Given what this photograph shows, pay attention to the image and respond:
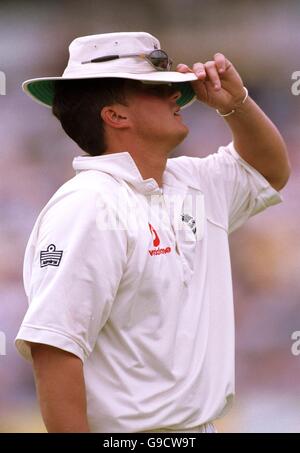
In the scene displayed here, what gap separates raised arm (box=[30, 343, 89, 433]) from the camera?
5.91 feet

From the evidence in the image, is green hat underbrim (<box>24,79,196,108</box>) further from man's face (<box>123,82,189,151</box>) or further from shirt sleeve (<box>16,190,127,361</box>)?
shirt sleeve (<box>16,190,127,361</box>)

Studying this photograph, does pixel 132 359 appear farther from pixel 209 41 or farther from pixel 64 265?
pixel 209 41

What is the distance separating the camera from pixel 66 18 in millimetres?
4832

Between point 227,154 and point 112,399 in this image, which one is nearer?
point 112,399

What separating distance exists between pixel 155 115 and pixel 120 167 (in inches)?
6.3

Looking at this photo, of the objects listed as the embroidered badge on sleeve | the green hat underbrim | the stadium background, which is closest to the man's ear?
the green hat underbrim

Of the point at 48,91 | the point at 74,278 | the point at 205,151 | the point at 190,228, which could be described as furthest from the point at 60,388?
the point at 205,151

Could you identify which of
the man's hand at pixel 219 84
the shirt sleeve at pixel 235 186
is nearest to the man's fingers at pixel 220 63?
the man's hand at pixel 219 84

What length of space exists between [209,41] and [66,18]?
2.50 ft

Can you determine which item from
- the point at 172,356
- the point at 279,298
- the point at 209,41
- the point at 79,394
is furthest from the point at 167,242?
the point at 209,41

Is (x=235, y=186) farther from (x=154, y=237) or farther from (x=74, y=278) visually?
(x=74, y=278)

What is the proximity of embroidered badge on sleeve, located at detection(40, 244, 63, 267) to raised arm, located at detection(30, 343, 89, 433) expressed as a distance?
16cm

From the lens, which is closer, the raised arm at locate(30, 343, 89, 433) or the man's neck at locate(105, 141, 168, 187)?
the raised arm at locate(30, 343, 89, 433)

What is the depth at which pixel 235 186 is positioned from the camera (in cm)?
229
